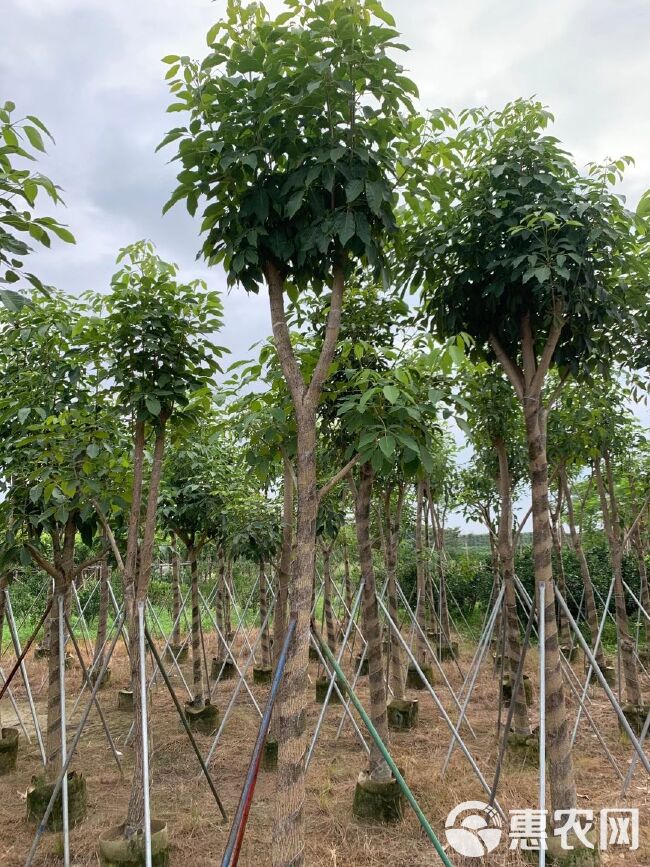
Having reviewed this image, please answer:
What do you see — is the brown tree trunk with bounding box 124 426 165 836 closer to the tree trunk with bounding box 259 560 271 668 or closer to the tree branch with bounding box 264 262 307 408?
the tree branch with bounding box 264 262 307 408

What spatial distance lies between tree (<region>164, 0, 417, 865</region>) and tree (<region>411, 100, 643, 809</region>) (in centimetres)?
109

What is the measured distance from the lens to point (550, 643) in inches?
173

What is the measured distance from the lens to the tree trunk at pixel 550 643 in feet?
14.0

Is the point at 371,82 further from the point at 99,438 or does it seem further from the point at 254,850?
the point at 254,850

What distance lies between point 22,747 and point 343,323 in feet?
22.5

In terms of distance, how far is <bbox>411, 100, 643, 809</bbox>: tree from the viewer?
4.22 m

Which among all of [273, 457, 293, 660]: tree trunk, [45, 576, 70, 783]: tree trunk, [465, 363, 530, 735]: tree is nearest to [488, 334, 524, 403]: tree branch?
[465, 363, 530, 735]: tree

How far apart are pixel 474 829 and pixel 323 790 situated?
5.21ft

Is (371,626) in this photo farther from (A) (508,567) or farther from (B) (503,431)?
(B) (503,431)

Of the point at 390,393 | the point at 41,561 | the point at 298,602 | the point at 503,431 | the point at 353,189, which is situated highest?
the point at 353,189

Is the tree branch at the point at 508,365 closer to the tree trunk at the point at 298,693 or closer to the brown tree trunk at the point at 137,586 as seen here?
the tree trunk at the point at 298,693

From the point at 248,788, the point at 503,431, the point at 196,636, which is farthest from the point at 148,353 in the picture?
the point at 196,636

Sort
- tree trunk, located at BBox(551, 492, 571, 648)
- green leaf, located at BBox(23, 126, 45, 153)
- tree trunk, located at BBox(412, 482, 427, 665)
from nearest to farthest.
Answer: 1. green leaf, located at BBox(23, 126, 45, 153)
2. tree trunk, located at BBox(551, 492, 571, 648)
3. tree trunk, located at BBox(412, 482, 427, 665)

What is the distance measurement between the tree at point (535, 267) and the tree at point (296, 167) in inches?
43.0
